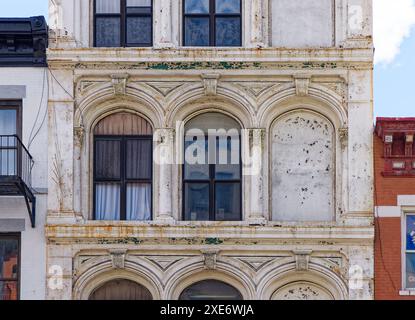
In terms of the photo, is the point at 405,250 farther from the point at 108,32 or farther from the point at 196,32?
the point at 108,32

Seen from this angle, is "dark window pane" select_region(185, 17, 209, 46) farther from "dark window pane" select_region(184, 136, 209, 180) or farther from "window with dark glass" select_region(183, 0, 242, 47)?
"dark window pane" select_region(184, 136, 209, 180)

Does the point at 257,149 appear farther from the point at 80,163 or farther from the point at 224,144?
the point at 80,163

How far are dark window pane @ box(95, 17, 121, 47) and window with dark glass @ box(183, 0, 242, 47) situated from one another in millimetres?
1550

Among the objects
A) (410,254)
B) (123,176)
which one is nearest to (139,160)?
(123,176)

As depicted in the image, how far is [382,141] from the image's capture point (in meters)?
36.3

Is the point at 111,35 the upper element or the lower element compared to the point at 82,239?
upper

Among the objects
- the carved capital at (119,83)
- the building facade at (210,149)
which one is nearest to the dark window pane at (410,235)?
the building facade at (210,149)

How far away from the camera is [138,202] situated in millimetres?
36656

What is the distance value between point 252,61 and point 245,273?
4.76 meters

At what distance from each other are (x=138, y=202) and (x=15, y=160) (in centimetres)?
290
